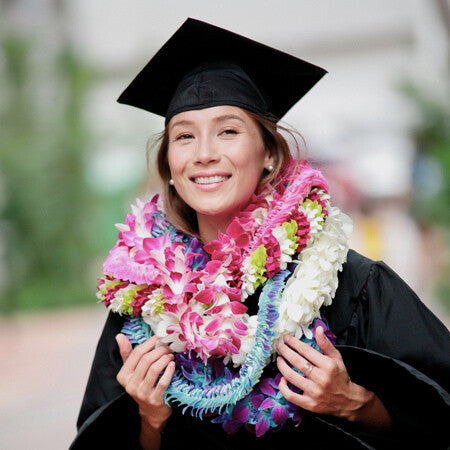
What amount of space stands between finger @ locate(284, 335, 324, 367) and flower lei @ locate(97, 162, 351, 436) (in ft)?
0.12

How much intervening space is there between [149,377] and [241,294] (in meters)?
0.42

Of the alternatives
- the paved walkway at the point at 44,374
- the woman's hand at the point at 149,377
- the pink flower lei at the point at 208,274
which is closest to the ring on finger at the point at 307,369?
the pink flower lei at the point at 208,274

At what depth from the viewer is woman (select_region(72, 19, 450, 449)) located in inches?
90.5

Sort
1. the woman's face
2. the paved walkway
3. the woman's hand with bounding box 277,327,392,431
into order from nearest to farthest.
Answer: the woman's hand with bounding box 277,327,392,431, the woman's face, the paved walkway

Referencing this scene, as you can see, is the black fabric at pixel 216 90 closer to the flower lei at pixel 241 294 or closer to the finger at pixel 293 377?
the flower lei at pixel 241 294

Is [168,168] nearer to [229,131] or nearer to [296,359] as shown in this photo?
[229,131]

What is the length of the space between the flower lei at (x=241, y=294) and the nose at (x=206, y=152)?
24 centimetres

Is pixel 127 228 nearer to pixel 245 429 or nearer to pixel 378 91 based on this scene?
pixel 245 429

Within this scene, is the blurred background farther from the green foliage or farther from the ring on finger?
the ring on finger

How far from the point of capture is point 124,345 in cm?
248

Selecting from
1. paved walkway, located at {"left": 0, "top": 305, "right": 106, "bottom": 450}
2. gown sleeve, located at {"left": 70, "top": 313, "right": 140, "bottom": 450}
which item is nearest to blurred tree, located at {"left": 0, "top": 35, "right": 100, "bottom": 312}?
paved walkway, located at {"left": 0, "top": 305, "right": 106, "bottom": 450}

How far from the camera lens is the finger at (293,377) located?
7.31 feet

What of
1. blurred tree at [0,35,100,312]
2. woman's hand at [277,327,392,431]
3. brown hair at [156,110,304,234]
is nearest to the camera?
woman's hand at [277,327,392,431]

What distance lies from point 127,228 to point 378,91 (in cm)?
2353
